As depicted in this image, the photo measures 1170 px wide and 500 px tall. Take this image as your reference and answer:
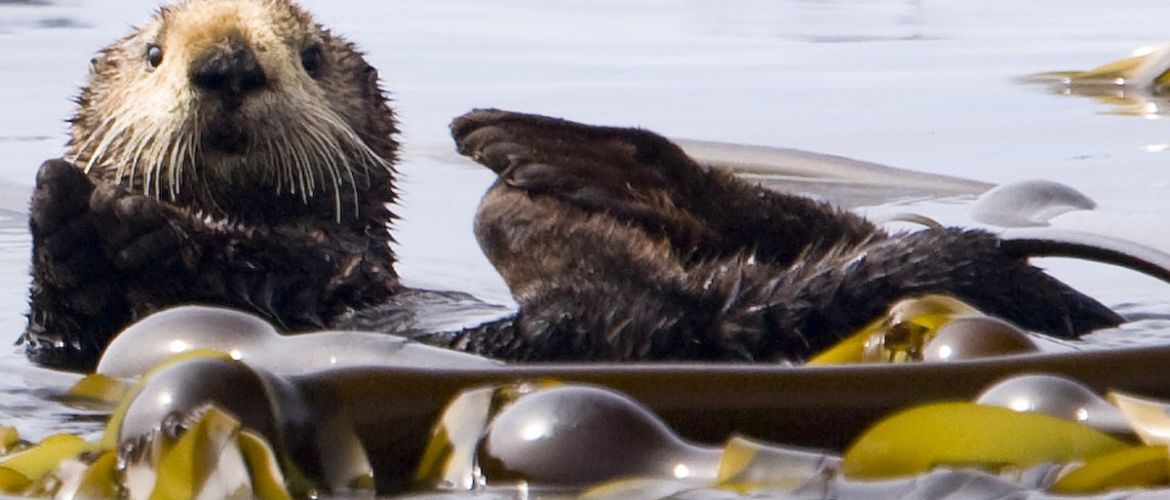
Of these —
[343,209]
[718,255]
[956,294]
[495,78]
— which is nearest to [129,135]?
[343,209]

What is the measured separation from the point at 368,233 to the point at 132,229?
27.9 inches

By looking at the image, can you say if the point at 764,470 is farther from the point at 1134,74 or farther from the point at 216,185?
the point at 1134,74

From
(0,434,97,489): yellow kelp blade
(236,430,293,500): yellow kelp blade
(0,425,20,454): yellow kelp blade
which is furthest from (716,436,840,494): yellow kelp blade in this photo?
(0,425,20,454): yellow kelp blade

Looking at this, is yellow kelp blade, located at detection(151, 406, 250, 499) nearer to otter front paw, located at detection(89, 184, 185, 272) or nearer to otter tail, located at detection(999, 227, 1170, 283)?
otter front paw, located at detection(89, 184, 185, 272)

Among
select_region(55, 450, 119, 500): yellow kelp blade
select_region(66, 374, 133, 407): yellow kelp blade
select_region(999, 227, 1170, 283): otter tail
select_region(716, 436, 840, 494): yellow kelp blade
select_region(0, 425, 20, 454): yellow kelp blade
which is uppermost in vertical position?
select_region(999, 227, 1170, 283): otter tail

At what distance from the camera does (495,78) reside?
29.0ft

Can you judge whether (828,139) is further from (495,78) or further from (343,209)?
(343,209)

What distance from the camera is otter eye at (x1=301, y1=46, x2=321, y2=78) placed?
4.39m

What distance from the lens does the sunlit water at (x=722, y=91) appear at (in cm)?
540

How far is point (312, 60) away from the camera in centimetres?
442

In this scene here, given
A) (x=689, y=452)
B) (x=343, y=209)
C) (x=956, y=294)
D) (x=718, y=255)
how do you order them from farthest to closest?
1. (x=343, y=209)
2. (x=718, y=255)
3. (x=956, y=294)
4. (x=689, y=452)

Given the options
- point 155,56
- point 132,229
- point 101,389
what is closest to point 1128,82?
point 155,56

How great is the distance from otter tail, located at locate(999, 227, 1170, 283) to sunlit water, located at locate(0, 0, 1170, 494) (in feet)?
0.86

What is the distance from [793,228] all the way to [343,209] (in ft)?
3.18
